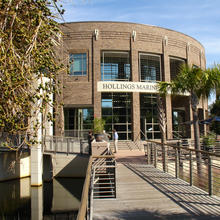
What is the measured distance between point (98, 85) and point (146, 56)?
285 inches

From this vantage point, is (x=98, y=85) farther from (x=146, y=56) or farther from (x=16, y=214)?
(x=16, y=214)

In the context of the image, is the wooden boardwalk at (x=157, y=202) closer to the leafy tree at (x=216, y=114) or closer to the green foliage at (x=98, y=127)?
the green foliage at (x=98, y=127)

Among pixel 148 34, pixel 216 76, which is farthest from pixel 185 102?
pixel 216 76

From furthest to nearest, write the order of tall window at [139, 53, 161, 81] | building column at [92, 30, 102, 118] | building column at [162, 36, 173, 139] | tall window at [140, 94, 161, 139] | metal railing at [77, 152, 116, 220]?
1. tall window at [139, 53, 161, 81]
2. tall window at [140, 94, 161, 139]
3. building column at [162, 36, 173, 139]
4. building column at [92, 30, 102, 118]
5. metal railing at [77, 152, 116, 220]

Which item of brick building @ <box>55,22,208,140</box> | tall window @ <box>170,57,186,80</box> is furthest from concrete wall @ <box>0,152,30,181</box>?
tall window @ <box>170,57,186,80</box>

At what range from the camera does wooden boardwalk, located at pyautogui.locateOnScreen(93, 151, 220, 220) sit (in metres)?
5.02

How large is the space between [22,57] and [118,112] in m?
22.4

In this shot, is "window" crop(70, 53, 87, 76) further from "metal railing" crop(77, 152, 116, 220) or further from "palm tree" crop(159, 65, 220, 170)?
"metal railing" crop(77, 152, 116, 220)

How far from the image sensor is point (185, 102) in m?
27.8

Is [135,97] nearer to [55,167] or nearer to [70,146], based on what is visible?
[70,146]

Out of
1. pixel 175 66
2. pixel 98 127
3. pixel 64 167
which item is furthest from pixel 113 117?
pixel 175 66

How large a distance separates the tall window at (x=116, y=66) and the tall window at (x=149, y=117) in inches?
131

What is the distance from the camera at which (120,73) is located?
26141mm

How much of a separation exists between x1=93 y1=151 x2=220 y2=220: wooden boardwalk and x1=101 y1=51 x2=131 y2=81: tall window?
1871 cm
